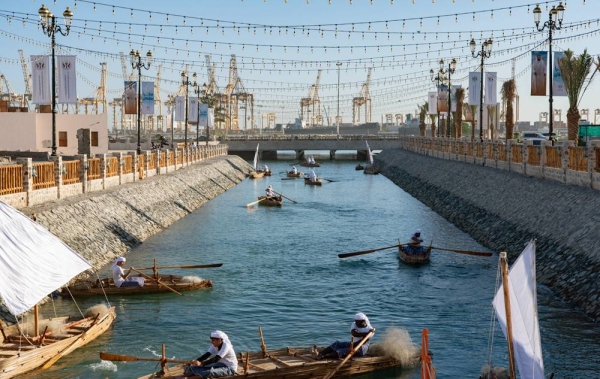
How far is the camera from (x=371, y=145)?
135000mm

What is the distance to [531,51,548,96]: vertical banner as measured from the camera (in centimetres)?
4712

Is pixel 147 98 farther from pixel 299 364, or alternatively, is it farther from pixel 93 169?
pixel 299 364

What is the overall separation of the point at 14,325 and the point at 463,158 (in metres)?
51.4

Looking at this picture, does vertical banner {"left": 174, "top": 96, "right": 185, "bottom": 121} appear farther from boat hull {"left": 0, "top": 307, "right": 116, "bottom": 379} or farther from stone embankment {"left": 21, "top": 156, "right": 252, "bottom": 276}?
boat hull {"left": 0, "top": 307, "right": 116, "bottom": 379}

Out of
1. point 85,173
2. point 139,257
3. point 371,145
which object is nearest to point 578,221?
point 139,257

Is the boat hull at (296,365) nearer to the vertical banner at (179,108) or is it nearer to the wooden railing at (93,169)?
the wooden railing at (93,169)

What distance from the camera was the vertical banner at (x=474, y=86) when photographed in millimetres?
62094

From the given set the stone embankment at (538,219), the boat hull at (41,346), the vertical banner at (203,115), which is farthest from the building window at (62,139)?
the boat hull at (41,346)

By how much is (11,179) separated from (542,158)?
89.4 feet

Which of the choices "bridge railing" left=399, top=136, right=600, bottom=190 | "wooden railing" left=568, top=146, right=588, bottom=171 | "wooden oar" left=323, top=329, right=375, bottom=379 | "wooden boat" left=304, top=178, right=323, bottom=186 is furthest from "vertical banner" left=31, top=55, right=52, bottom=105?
"wooden boat" left=304, top=178, right=323, bottom=186

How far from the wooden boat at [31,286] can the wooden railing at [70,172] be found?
62.0 ft

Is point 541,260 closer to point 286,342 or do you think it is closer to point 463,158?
point 286,342

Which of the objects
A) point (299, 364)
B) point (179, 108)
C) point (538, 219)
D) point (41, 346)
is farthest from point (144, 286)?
point (179, 108)

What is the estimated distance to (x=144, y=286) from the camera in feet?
91.8
